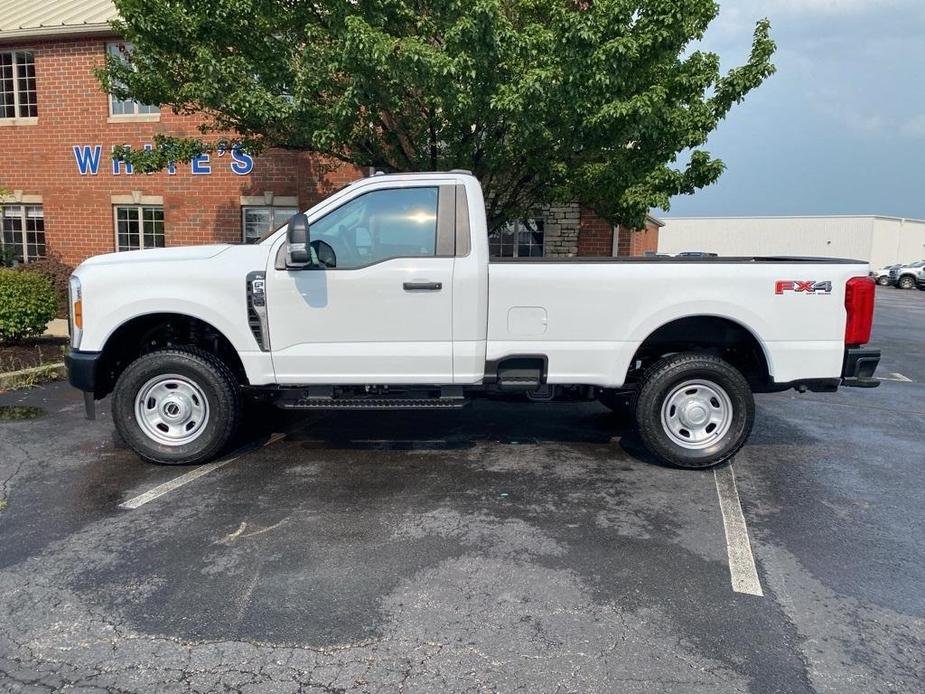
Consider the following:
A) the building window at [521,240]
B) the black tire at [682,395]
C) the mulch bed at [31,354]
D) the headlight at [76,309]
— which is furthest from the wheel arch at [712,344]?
the building window at [521,240]

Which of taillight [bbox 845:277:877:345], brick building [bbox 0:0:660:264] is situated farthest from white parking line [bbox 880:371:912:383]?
taillight [bbox 845:277:877:345]

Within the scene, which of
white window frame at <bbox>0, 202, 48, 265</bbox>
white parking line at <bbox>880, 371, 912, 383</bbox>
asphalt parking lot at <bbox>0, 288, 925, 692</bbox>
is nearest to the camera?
asphalt parking lot at <bbox>0, 288, 925, 692</bbox>

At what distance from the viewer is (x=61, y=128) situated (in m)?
14.7

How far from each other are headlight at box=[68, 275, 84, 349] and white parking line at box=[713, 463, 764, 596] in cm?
486

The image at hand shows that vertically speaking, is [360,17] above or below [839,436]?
above

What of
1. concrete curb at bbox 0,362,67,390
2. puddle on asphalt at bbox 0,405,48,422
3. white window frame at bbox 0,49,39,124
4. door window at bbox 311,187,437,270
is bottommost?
puddle on asphalt at bbox 0,405,48,422

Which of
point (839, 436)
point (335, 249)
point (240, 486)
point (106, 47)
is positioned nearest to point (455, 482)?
point (240, 486)

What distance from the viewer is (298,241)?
15.6 ft

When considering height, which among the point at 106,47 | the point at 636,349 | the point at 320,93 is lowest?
the point at 636,349

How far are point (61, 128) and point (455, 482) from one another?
14067 millimetres

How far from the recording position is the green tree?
7.15 m

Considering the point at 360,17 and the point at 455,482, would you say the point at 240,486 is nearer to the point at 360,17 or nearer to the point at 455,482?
the point at 455,482

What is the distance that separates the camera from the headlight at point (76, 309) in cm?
522

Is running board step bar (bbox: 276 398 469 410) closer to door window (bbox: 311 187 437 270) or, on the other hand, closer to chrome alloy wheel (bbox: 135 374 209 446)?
chrome alloy wheel (bbox: 135 374 209 446)
